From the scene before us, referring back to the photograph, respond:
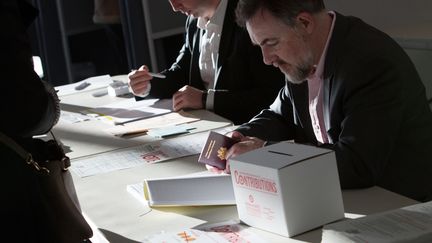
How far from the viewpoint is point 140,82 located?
3135 millimetres

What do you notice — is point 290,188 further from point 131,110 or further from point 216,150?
point 131,110

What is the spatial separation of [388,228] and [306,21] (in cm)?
81

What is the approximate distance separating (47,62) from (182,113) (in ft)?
11.8

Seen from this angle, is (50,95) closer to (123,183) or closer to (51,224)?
(51,224)

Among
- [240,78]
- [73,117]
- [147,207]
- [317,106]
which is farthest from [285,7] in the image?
[73,117]

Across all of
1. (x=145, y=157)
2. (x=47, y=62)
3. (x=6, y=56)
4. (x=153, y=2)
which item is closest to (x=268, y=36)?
(x=145, y=157)

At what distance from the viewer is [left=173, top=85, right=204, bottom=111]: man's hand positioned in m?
2.89

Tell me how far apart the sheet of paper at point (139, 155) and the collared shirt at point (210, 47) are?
50 centimetres

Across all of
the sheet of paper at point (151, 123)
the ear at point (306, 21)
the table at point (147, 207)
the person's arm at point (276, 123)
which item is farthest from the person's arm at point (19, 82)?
the sheet of paper at point (151, 123)

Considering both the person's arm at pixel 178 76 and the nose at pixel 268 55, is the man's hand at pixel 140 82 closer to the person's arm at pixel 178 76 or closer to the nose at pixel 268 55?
the person's arm at pixel 178 76

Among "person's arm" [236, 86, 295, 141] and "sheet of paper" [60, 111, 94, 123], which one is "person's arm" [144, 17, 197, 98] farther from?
"person's arm" [236, 86, 295, 141]

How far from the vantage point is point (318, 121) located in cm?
215

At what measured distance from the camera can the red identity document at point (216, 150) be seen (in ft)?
6.34

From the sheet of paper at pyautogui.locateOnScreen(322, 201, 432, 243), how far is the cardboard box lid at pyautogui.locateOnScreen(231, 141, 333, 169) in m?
0.17
